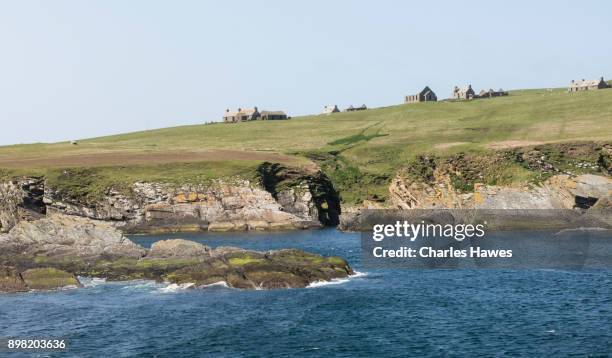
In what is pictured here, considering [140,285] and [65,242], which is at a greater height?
[65,242]

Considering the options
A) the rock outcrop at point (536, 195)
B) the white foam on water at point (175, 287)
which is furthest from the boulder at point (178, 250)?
the rock outcrop at point (536, 195)

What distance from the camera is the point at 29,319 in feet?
229

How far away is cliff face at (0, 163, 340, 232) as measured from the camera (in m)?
157

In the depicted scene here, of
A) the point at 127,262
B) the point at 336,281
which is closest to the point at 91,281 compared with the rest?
the point at 127,262

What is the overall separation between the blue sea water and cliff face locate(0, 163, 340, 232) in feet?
217

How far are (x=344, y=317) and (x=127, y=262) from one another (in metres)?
38.6

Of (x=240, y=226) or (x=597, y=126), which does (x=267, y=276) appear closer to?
(x=240, y=226)

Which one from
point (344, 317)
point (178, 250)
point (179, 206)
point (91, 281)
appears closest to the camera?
point (344, 317)

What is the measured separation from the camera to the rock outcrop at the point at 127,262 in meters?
85.3

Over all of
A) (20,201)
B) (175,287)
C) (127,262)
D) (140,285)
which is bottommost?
(140,285)

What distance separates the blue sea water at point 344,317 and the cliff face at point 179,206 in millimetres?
66186

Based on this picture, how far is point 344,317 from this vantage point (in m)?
68.9

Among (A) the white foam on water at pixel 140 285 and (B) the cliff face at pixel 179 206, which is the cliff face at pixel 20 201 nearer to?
(B) the cliff face at pixel 179 206

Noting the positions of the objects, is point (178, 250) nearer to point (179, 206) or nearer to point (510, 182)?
point (179, 206)
